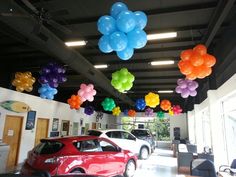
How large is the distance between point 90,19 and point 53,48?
1097mm

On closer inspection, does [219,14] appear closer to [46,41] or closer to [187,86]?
[187,86]

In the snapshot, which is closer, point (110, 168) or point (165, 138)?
point (110, 168)

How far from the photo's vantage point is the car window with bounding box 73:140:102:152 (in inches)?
194

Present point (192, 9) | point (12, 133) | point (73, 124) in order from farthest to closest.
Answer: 1. point (73, 124)
2. point (12, 133)
3. point (192, 9)

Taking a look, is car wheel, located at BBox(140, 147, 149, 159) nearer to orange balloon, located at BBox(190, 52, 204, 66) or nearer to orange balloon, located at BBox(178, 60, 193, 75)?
orange balloon, located at BBox(178, 60, 193, 75)

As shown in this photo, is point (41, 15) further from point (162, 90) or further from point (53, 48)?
point (162, 90)

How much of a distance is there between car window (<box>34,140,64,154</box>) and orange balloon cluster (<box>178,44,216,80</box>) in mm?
3188

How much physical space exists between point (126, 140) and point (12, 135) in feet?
15.6

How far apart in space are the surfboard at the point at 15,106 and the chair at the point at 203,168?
6.77 metres

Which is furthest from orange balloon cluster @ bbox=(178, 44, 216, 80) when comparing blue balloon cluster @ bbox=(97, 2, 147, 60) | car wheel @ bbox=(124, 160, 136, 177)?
car wheel @ bbox=(124, 160, 136, 177)

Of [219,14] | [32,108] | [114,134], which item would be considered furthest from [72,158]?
[32,108]

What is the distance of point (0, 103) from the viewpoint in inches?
299

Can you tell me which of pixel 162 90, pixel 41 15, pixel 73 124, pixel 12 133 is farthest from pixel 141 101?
pixel 41 15

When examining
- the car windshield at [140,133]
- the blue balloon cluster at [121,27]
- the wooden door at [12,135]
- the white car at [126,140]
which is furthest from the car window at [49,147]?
the car windshield at [140,133]
